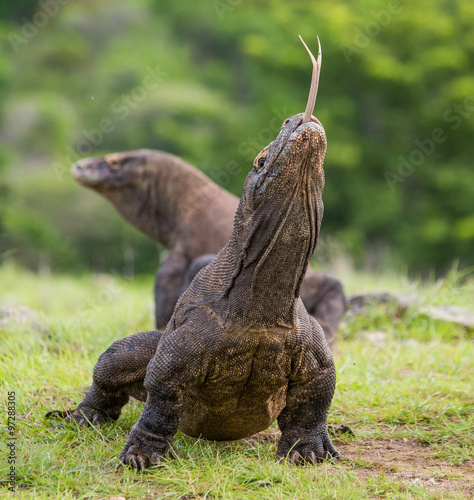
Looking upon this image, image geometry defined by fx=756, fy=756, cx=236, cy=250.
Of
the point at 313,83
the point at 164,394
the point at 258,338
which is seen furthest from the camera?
the point at 164,394

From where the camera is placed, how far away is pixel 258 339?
331cm

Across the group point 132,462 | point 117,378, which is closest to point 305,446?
point 132,462

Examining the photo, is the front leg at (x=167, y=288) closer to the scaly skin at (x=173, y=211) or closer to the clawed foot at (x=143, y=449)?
the scaly skin at (x=173, y=211)

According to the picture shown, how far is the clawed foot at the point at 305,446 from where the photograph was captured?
360 cm

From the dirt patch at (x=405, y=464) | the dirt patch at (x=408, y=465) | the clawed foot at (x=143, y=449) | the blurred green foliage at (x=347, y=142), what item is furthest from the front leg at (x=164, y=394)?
the blurred green foliage at (x=347, y=142)

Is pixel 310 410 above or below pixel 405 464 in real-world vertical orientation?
above

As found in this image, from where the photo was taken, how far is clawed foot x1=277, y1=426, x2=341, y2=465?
3.60 m

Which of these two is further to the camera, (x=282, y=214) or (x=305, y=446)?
(x=305, y=446)

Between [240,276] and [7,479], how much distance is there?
1.40m

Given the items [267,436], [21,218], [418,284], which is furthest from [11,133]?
[267,436]

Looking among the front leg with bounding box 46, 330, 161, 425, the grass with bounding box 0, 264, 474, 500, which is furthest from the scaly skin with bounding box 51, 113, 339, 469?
the front leg with bounding box 46, 330, 161, 425

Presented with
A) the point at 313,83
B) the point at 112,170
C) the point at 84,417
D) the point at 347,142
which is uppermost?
the point at 313,83

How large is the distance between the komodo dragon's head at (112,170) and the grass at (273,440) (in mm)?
1312

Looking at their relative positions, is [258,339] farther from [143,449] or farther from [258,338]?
[143,449]
